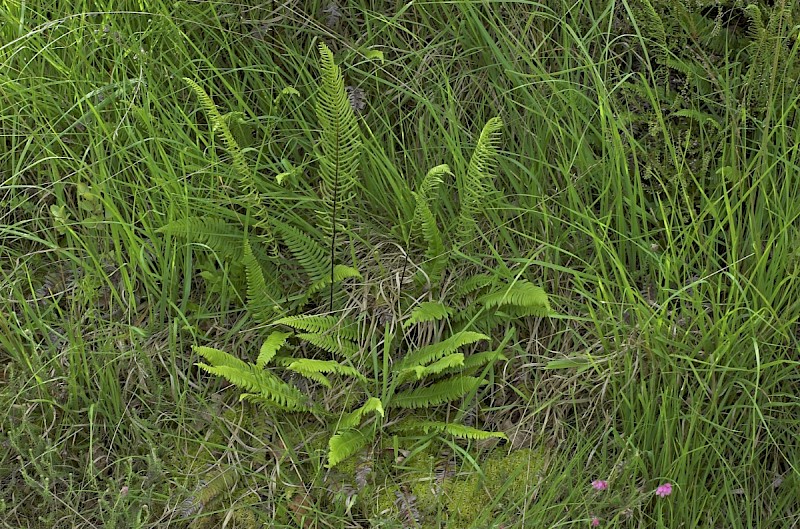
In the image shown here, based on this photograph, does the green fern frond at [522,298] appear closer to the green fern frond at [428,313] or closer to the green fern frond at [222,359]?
the green fern frond at [428,313]

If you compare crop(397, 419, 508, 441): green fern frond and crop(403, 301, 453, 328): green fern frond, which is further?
crop(403, 301, 453, 328): green fern frond

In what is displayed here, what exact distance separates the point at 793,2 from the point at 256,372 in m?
2.11

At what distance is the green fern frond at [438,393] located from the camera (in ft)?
8.68

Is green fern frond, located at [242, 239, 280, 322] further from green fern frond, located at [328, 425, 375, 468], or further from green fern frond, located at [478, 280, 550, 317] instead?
green fern frond, located at [478, 280, 550, 317]

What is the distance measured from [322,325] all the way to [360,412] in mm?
329

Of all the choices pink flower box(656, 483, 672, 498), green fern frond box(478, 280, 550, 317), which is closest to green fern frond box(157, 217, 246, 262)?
green fern frond box(478, 280, 550, 317)

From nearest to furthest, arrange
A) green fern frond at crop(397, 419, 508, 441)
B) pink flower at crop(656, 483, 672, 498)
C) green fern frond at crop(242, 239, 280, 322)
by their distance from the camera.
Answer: pink flower at crop(656, 483, 672, 498) < green fern frond at crop(397, 419, 508, 441) < green fern frond at crop(242, 239, 280, 322)

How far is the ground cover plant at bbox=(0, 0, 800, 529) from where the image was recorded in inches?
101

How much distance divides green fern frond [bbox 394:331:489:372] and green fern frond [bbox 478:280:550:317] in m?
0.13

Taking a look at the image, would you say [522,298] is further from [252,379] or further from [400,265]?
[252,379]

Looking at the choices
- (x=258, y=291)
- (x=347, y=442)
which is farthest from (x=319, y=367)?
(x=258, y=291)

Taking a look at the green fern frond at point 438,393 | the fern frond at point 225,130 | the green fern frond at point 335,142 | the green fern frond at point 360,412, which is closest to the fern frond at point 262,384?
the green fern frond at point 360,412

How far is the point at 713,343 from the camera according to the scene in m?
2.58

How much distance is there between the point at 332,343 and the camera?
2758 millimetres
